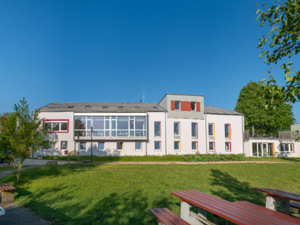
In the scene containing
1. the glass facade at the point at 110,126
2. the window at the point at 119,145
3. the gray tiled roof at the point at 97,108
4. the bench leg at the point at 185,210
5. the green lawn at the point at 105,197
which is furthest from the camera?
the gray tiled roof at the point at 97,108

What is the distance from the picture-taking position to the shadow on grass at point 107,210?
5.12 meters

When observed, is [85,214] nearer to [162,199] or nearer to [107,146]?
[162,199]

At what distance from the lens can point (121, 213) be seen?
5559 millimetres

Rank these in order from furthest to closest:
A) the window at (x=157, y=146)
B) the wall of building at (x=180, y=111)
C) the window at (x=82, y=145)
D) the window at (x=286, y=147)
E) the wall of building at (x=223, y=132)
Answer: the window at (x=286, y=147) < the wall of building at (x=223, y=132) < the wall of building at (x=180, y=111) < the window at (x=157, y=146) < the window at (x=82, y=145)

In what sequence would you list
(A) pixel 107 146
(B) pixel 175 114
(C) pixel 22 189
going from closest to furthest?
(C) pixel 22 189 → (A) pixel 107 146 → (B) pixel 175 114

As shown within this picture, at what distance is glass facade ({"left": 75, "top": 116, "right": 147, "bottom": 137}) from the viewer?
26.0 meters

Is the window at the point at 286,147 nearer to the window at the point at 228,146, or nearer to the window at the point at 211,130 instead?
the window at the point at 228,146

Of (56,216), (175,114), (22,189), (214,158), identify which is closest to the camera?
(56,216)

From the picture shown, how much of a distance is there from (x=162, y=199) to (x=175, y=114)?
21853 millimetres

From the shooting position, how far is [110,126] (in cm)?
2620

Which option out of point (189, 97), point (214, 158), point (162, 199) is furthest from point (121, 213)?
point (189, 97)

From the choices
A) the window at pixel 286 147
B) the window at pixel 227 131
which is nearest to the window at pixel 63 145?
the window at pixel 227 131

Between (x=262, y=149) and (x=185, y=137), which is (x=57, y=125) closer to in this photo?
(x=185, y=137)

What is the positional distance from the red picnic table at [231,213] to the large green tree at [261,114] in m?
34.4
